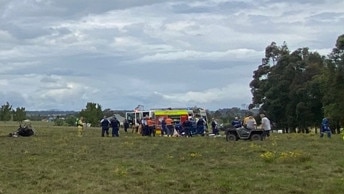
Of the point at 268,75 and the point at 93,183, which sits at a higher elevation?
the point at 268,75

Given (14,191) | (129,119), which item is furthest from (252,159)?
(129,119)

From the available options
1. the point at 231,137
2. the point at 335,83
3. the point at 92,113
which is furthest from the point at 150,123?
the point at 92,113

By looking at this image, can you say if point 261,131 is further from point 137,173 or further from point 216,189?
point 216,189

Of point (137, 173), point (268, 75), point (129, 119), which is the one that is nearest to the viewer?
point (137, 173)

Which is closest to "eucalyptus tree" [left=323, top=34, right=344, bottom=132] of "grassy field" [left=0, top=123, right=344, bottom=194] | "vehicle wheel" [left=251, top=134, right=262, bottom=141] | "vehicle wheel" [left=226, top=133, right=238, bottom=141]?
"vehicle wheel" [left=226, top=133, right=238, bottom=141]

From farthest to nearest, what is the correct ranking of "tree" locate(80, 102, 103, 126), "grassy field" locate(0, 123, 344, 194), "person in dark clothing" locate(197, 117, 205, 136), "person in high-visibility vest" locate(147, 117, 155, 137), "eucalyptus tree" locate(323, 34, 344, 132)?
"tree" locate(80, 102, 103, 126) → "eucalyptus tree" locate(323, 34, 344, 132) → "person in high-visibility vest" locate(147, 117, 155, 137) → "person in dark clothing" locate(197, 117, 205, 136) → "grassy field" locate(0, 123, 344, 194)

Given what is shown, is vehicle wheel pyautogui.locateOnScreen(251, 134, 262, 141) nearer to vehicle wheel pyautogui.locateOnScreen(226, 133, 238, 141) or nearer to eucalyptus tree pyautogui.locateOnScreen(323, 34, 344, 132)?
vehicle wheel pyautogui.locateOnScreen(226, 133, 238, 141)

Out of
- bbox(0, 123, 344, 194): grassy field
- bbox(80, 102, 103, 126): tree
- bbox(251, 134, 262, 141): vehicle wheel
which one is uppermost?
bbox(80, 102, 103, 126): tree

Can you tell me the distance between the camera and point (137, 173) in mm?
20297

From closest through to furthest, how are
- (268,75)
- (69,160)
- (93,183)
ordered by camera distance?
(93,183)
(69,160)
(268,75)

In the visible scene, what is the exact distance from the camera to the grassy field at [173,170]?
17375 mm

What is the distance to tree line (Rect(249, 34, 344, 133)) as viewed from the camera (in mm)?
74500

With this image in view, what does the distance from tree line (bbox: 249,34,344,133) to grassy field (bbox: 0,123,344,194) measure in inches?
1703

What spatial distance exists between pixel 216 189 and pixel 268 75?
2586 inches
